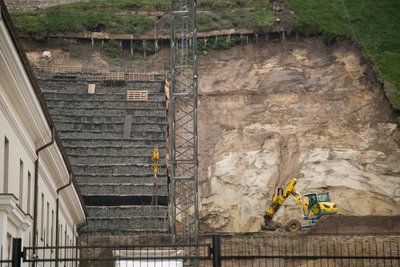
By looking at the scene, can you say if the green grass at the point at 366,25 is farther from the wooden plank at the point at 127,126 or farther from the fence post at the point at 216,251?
the fence post at the point at 216,251

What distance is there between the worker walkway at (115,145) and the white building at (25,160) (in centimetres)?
2532

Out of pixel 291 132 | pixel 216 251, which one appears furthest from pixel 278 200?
pixel 216 251

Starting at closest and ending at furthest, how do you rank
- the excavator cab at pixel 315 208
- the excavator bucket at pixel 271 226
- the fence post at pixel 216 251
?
the fence post at pixel 216 251 → the excavator cab at pixel 315 208 → the excavator bucket at pixel 271 226

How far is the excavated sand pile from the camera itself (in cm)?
6825

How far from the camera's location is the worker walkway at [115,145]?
64375mm

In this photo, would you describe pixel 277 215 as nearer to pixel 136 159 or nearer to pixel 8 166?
pixel 136 159

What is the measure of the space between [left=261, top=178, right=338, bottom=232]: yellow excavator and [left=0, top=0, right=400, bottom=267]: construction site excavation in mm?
85

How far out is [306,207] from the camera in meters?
58.6

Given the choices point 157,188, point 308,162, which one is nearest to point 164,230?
point 157,188

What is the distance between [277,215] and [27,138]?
40780 mm

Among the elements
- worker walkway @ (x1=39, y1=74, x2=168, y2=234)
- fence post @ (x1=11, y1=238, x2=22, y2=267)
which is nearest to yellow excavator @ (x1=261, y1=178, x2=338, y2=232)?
worker walkway @ (x1=39, y1=74, x2=168, y2=234)

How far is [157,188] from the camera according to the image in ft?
218

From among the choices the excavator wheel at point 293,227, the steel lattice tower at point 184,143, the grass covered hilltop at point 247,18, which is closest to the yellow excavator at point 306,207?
the excavator wheel at point 293,227

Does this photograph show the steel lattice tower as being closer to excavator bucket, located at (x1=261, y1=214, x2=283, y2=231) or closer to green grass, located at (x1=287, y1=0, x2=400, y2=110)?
excavator bucket, located at (x1=261, y1=214, x2=283, y2=231)
